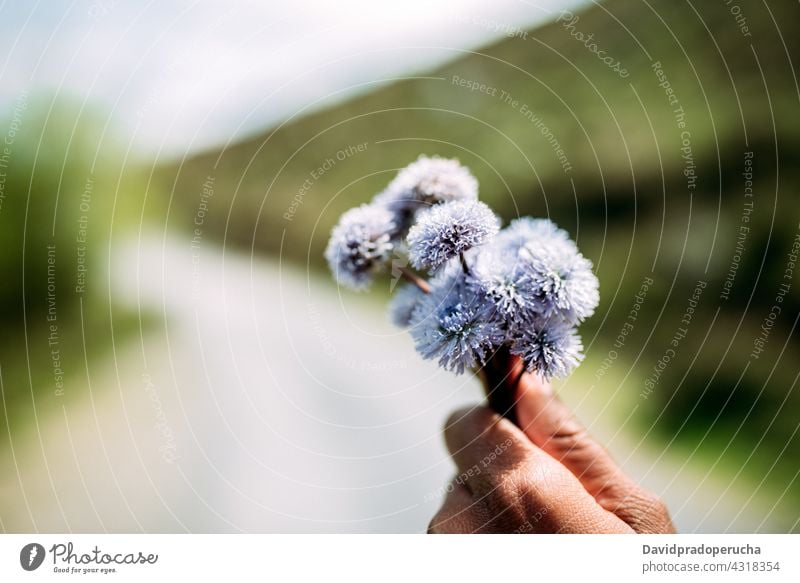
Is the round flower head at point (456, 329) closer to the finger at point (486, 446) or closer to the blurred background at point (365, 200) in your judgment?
the finger at point (486, 446)

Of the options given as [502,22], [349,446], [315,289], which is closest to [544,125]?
[502,22]

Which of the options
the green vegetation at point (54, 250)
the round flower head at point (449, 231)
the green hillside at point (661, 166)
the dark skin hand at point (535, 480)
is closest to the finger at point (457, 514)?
the dark skin hand at point (535, 480)

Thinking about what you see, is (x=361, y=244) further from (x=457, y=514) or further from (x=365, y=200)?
(x=365, y=200)

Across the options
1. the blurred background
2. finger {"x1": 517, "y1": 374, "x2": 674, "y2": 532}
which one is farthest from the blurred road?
finger {"x1": 517, "y1": 374, "x2": 674, "y2": 532}

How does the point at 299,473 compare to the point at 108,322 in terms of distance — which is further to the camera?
the point at 108,322

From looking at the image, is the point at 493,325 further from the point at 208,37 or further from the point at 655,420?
the point at 655,420
